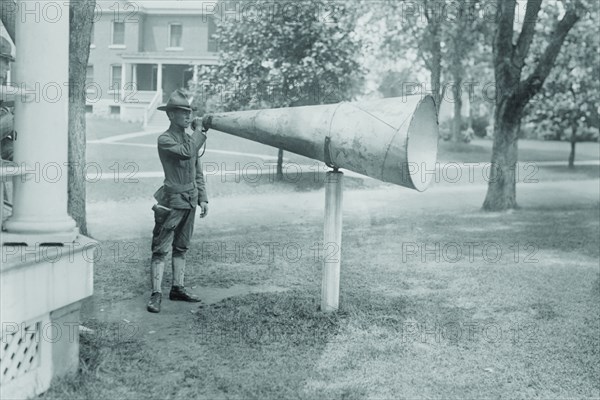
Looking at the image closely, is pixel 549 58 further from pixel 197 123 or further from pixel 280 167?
pixel 197 123

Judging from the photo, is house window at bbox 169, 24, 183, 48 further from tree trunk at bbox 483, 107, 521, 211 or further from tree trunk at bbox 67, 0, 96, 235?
tree trunk at bbox 67, 0, 96, 235

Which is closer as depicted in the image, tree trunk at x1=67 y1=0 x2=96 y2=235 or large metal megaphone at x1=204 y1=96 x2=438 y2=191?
large metal megaphone at x1=204 y1=96 x2=438 y2=191

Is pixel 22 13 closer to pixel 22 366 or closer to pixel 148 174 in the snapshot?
pixel 22 366

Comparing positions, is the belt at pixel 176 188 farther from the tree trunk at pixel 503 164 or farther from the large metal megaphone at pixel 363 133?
the tree trunk at pixel 503 164

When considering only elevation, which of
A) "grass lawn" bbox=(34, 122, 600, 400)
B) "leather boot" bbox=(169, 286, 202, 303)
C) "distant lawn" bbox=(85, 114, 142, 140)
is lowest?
"grass lawn" bbox=(34, 122, 600, 400)

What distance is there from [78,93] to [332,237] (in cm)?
392

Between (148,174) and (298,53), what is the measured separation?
5105mm

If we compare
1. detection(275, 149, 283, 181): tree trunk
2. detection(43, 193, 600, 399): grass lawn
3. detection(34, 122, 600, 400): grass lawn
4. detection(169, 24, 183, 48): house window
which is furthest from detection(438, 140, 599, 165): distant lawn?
detection(43, 193, 600, 399): grass lawn

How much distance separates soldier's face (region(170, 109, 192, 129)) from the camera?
258 inches

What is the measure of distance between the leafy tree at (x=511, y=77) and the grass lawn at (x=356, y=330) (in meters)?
5.67

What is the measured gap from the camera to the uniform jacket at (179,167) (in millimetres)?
6453

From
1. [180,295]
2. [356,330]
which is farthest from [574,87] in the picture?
[180,295]

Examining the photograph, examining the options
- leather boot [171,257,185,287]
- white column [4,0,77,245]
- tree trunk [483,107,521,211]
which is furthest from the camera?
tree trunk [483,107,521,211]

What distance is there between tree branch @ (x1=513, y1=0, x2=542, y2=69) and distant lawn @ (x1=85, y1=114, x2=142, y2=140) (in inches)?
548
